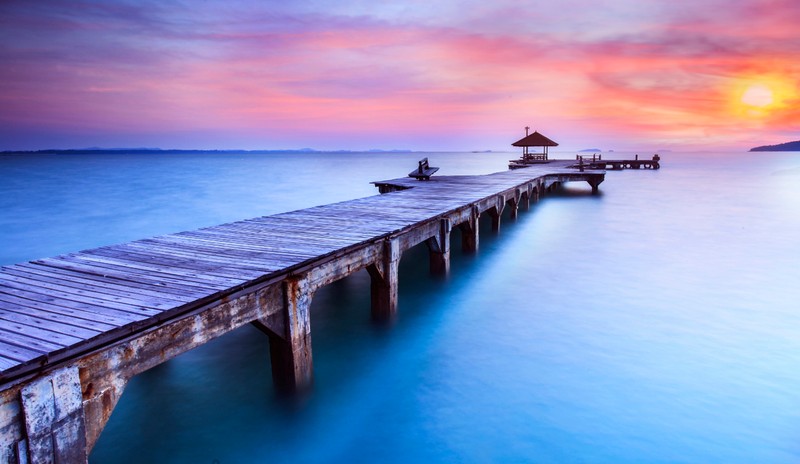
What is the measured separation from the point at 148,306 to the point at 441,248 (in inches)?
272

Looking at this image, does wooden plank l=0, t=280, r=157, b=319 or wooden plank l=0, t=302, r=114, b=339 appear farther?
wooden plank l=0, t=280, r=157, b=319

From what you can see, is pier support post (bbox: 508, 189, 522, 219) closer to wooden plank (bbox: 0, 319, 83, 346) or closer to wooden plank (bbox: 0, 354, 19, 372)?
wooden plank (bbox: 0, 319, 83, 346)

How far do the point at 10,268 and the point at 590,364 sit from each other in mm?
7613

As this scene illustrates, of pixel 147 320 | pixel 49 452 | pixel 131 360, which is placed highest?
pixel 147 320

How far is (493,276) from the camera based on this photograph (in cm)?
1167

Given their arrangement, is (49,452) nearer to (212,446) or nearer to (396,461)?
(212,446)

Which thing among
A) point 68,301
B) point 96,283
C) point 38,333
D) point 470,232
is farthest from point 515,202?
point 38,333

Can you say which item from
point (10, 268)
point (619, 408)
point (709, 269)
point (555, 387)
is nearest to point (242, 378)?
point (10, 268)

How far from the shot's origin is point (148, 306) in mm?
3836

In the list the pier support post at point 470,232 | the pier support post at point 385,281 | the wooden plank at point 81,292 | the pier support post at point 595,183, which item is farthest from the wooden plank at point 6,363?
the pier support post at point 595,183

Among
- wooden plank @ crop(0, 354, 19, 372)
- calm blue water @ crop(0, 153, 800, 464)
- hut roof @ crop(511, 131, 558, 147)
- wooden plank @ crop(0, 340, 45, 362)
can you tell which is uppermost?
hut roof @ crop(511, 131, 558, 147)

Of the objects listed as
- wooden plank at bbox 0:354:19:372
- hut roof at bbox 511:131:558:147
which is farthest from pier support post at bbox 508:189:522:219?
hut roof at bbox 511:131:558:147

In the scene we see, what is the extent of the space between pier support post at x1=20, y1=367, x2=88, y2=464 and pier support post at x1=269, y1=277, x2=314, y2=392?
7.09ft

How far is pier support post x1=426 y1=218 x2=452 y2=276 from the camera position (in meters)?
9.74
